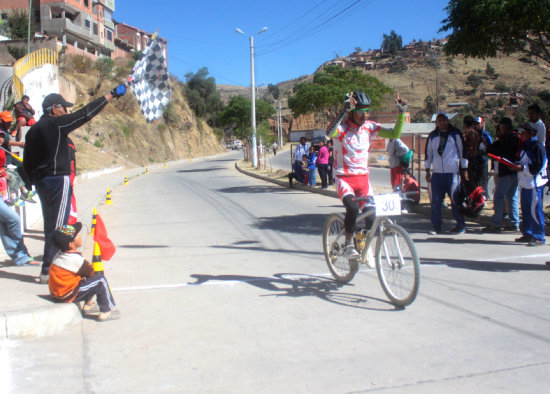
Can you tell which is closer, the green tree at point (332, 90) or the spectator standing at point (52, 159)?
the spectator standing at point (52, 159)

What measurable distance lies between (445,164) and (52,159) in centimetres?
632

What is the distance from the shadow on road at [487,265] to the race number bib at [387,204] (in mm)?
2063

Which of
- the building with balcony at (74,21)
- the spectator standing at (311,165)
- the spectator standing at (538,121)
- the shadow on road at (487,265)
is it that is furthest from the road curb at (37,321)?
the building with balcony at (74,21)

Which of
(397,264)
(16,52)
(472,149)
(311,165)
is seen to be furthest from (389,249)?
(16,52)

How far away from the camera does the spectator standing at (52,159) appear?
5414 millimetres

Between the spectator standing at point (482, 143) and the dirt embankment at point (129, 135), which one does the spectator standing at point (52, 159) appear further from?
the dirt embankment at point (129, 135)

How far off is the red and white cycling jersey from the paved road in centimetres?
133

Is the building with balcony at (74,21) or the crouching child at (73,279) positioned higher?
the building with balcony at (74,21)

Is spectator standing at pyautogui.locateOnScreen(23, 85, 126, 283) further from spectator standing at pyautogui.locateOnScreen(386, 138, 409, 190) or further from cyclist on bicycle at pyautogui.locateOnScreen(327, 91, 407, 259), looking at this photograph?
spectator standing at pyautogui.locateOnScreen(386, 138, 409, 190)

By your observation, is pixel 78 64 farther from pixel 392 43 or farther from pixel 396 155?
pixel 392 43

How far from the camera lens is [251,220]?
38.5 feet

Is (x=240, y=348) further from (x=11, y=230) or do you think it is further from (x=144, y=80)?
(x=144, y=80)

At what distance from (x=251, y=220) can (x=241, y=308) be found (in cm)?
656

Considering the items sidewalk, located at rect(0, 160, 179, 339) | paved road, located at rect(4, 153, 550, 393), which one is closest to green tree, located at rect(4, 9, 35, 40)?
Result: paved road, located at rect(4, 153, 550, 393)
